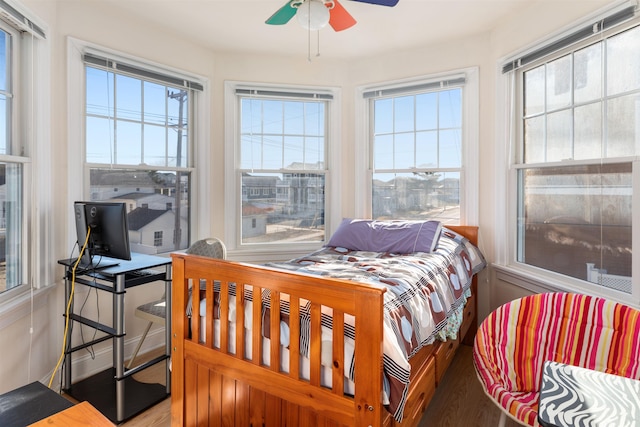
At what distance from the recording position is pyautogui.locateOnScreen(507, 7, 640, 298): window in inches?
75.1

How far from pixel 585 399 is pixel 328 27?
2651mm

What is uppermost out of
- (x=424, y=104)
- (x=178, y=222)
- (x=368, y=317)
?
(x=424, y=104)

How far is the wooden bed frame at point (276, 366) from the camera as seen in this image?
1.16m

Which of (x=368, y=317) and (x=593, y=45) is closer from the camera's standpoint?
(x=368, y=317)

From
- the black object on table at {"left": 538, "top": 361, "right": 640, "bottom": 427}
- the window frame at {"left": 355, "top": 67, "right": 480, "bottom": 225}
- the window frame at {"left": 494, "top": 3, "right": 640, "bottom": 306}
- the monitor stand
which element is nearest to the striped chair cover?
the black object on table at {"left": 538, "top": 361, "right": 640, "bottom": 427}

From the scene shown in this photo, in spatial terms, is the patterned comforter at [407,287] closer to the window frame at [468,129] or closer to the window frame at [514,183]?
the window frame at [514,183]

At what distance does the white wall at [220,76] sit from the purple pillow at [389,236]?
55cm

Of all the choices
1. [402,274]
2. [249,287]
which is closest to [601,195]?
[402,274]

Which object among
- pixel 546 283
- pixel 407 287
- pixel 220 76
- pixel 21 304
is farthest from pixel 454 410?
pixel 220 76

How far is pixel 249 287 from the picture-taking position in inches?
59.5

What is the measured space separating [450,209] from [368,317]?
2.14 m

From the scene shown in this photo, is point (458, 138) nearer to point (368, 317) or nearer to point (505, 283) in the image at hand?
point (505, 283)

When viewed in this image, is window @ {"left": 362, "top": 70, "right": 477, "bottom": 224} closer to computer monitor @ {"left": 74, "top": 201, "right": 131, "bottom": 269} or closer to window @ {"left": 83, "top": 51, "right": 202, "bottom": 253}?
window @ {"left": 83, "top": 51, "right": 202, "bottom": 253}

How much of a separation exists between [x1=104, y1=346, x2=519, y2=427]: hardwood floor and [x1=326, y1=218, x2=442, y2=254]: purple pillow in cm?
84
